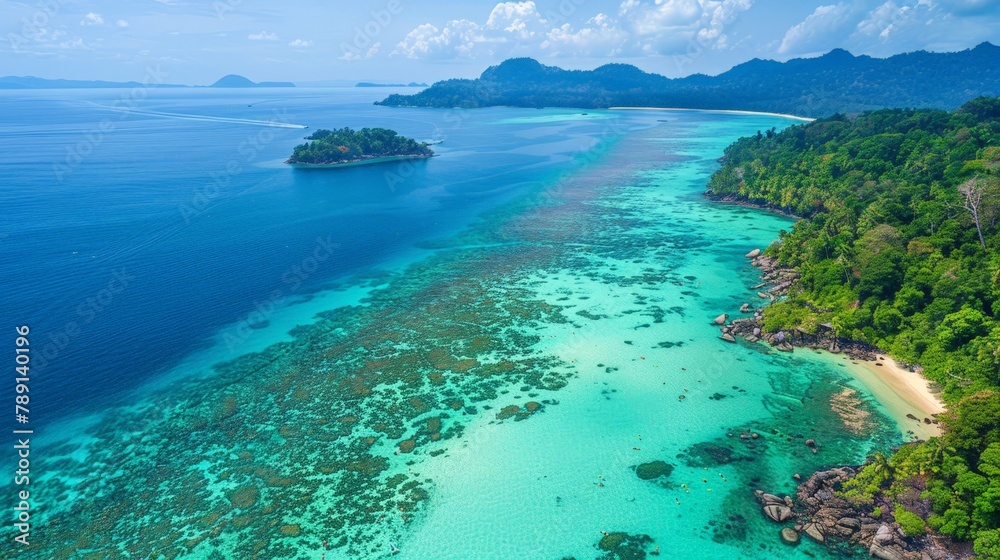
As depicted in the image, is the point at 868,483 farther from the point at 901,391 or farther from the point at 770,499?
the point at 901,391

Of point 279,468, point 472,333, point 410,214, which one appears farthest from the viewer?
point 410,214

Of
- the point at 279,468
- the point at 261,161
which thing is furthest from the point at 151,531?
the point at 261,161

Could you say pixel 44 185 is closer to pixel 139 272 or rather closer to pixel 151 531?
pixel 139 272

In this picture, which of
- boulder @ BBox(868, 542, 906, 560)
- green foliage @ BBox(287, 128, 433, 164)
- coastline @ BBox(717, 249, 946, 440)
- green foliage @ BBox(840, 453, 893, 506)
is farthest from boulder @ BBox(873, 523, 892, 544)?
green foliage @ BBox(287, 128, 433, 164)

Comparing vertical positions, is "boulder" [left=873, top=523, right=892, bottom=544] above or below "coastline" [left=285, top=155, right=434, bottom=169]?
below

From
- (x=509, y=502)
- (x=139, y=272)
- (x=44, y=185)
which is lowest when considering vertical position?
(x=509, y=502)

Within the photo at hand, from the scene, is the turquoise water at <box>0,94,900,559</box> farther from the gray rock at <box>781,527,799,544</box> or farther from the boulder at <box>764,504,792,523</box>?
the boulder at <box>764,504,792,523</box>

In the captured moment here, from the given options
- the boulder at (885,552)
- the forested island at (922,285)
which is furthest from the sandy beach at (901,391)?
the boulder at (885,552)

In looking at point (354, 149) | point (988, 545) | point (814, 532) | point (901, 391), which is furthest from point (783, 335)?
point (354, 149)
